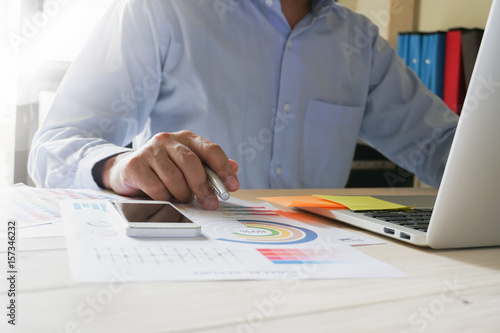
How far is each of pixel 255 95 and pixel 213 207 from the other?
2.12 feet

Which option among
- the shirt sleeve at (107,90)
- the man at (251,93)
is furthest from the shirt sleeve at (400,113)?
the shirt sleeve at (107,90)

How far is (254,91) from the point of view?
1228 millimetres

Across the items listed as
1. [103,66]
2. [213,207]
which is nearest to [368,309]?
[213,207]

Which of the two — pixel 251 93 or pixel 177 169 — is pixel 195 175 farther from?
pixel 251 93

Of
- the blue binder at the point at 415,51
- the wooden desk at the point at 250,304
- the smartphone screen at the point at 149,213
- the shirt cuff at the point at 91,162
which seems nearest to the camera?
the wooden desk at the point at 250,304

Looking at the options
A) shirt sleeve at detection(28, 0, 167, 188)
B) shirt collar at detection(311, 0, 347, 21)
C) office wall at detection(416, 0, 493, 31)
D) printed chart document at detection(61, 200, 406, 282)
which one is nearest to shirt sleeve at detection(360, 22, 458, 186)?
shirt collar at detection(311, 0, 347, 21)

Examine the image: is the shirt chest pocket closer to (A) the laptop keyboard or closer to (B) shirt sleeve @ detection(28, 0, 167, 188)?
(B) shirt sleeve @ detection(28, 0, 167, 188)

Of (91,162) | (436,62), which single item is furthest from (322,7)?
(436,62)

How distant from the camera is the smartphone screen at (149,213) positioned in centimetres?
48

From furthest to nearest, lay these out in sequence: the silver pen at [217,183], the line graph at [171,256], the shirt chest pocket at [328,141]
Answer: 1. the shirt chest pocket at [328,141]
2. the silver pen at [217,183]
3. the line graph at [171,256]

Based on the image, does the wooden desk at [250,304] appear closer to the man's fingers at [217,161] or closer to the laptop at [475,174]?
the laptop at [475,174]

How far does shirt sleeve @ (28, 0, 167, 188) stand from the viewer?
93 centimetres

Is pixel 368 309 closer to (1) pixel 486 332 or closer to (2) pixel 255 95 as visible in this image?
(1) pixel 486 332

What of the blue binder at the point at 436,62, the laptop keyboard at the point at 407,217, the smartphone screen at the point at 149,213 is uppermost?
the blue binder at the point at 436,62
